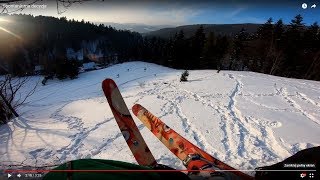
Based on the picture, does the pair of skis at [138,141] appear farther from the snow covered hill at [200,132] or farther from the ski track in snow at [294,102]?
the ski track in snow at [294,102]

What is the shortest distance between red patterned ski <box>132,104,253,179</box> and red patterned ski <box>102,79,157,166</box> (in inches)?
14.3

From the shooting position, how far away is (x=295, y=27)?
53.5 feet

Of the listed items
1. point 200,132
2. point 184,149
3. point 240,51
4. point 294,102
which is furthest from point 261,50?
point 184,149

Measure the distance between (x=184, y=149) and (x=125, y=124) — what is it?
2.57ft

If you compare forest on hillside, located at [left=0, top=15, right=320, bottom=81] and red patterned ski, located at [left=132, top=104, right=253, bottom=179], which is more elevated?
red patterned ski, located at [left=132, top=104, right=253, bottom=179]

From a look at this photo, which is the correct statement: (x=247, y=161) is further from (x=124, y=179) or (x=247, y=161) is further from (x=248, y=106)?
(x=248, y=106)

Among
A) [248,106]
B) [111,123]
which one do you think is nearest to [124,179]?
[111,123]

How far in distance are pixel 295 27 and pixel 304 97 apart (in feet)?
24.1

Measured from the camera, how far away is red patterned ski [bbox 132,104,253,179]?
2818 millimetres

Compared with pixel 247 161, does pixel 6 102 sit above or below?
below

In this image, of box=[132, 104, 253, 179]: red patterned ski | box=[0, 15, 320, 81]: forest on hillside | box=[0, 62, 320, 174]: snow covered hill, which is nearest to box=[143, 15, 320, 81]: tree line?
box=[0, 15, 320, 81]: forest on hillside

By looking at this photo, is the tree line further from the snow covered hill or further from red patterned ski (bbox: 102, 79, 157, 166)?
red patterned ski (bbox: 102, 79, 157, 166)

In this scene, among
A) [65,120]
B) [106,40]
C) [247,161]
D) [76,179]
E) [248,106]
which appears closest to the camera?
[76,179]

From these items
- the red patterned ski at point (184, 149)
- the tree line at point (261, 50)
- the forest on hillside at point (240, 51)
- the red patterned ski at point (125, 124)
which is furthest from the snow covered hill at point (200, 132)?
the tree line at point (261, 50)
